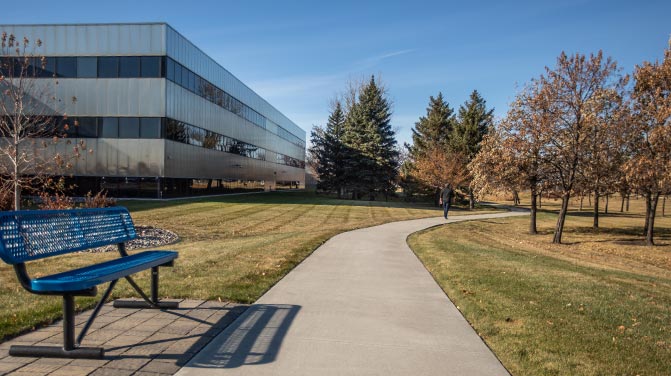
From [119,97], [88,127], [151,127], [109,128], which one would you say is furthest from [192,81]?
[88,127]

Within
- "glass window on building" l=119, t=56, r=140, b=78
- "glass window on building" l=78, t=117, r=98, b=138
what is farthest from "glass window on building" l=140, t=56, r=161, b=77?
"glass window on building" l=78, t=117, r=98, b=138

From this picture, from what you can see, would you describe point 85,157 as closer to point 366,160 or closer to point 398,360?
point 366,160

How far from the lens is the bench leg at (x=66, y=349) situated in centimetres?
391

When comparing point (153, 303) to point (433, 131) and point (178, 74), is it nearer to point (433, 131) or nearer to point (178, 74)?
point (178, 74)

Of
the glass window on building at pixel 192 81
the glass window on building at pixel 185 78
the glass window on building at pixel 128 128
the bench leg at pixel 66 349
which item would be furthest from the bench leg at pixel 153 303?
the glass window on building at pixel 192 81

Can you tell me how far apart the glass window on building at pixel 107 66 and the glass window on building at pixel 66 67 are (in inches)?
66.8

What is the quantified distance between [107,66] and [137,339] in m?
30.7

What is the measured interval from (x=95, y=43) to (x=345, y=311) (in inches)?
1237

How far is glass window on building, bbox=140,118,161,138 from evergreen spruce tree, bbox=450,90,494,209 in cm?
2773

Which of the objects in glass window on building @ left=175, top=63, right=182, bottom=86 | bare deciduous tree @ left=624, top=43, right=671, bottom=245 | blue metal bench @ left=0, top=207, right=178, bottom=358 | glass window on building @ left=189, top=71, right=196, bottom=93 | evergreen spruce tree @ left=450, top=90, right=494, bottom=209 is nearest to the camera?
blue metal bench @ left=0, top=207, right=178, bottom=358

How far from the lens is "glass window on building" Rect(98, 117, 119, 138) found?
3058cm

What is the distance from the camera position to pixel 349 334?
478 cm

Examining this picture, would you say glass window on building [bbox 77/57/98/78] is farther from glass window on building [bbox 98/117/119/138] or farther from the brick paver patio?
the brick paver patio

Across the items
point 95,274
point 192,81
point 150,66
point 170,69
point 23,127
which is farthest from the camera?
point 192,81
